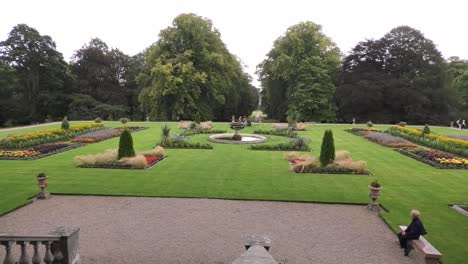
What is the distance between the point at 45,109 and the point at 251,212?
49658mm

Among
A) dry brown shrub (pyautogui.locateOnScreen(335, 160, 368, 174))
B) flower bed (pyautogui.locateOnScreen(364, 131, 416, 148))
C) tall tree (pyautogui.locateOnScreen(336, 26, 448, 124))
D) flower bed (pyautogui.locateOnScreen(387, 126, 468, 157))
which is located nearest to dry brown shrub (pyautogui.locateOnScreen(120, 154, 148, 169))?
dry brown shrub (pyautogui.locateOnScreen(335, 160, 368, 174))

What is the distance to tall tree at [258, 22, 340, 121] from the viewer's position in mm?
45219

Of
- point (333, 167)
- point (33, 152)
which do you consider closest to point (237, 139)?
point (333, 167)

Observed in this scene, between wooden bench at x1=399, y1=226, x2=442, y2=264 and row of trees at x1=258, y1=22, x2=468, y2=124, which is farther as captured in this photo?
row of trees at x1=258, y1=22, x2=468, y2=124

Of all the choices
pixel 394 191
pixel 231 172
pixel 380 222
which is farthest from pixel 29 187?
pixel 394 191

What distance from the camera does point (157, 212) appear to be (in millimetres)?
11047

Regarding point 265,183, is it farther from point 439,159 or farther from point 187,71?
point 187,71

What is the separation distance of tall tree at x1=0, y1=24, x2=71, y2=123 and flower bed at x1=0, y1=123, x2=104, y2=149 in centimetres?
2296

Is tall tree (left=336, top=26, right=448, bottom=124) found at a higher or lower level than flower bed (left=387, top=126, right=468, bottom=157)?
higher

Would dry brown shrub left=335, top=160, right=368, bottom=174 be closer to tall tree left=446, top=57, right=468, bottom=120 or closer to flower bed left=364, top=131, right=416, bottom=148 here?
flower bed left=364, top=131, right=416, bottom=148

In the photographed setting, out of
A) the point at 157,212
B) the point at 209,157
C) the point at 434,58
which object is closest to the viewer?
the point at 157,212

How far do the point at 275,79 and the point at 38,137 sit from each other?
3309 centimetres

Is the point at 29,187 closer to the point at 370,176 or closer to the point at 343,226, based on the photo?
the point at 343,226

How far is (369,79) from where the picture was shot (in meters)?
47.1
